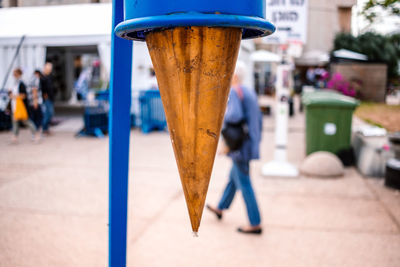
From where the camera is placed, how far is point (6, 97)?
10.8 metres

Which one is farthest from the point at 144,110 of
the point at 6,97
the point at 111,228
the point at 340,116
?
the point at 111,228

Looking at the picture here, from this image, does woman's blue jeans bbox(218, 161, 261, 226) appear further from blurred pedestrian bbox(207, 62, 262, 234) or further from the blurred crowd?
the blurred crowd

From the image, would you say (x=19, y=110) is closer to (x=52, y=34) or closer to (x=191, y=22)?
(x=52, y=34)

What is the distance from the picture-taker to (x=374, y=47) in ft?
75.5

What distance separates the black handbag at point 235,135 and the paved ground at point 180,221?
1026 millimetres

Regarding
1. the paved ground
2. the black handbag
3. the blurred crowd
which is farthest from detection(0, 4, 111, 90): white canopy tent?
the paved ground

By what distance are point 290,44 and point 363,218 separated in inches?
124

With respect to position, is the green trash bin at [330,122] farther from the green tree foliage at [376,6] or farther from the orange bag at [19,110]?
the orange bag at [19,110]

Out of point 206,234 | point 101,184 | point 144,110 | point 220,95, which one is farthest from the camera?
point 144,110

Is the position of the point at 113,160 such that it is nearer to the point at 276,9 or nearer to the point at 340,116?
the point at 276,9

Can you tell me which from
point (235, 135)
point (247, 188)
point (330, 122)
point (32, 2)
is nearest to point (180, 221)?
point (247, 188)

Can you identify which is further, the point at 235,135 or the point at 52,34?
the point at 52,34

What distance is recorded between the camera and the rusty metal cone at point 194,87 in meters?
1.05

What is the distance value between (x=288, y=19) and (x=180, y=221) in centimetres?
390
